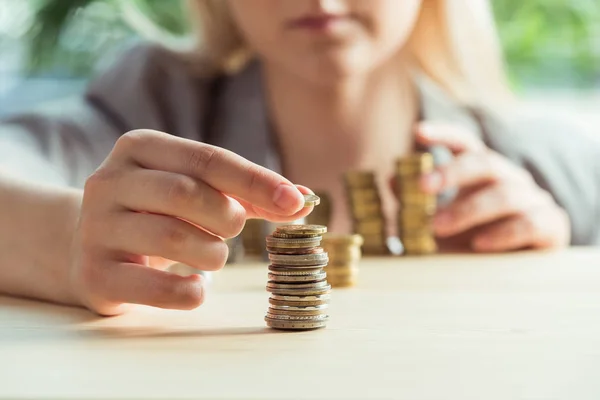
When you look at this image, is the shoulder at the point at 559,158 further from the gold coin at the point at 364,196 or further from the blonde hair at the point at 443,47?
the gold coin at the point at 364,196

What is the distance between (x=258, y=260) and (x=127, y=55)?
750 mm

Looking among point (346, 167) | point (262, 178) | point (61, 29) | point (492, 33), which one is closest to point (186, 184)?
point (262, 178)

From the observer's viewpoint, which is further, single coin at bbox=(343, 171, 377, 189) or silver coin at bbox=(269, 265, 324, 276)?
single coin at bbox=(343, 171, 377, 189)

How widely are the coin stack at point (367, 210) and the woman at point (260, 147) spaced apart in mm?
100

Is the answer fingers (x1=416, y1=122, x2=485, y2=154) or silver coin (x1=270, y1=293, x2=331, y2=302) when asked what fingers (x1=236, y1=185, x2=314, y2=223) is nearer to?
silver coin (x1=270, y1=293, x2=331, y2=302)

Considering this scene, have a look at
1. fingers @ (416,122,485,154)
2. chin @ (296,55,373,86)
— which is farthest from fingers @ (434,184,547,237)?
chin @ (296,55,373,86)

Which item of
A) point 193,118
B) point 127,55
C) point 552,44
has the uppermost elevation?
point 552,44

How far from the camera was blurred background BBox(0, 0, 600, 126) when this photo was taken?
2826 mm

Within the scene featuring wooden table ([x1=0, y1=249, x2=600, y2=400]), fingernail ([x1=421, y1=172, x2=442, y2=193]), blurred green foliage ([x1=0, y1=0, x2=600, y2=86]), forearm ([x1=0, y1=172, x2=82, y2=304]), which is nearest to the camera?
wooden table ([x1=0, y1=249, x2=600, y2=400])

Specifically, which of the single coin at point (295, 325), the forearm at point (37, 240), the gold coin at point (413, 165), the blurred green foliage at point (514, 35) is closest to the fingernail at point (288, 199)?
the single coin at point (295, 325)

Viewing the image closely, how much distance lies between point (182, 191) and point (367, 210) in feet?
2.38

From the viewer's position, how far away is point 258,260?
146 centimetres

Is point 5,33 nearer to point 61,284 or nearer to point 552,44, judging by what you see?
point 552,44

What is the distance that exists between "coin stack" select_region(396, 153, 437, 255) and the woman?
0.02 metres
